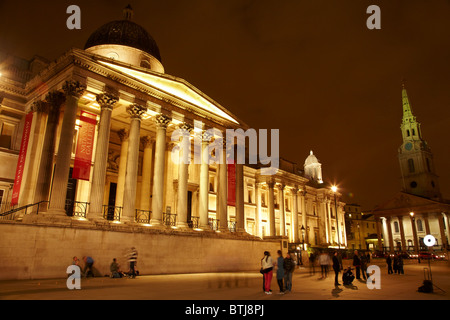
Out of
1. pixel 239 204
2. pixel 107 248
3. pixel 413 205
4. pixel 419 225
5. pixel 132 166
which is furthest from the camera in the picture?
pixel 419 225

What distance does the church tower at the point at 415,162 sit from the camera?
3196 inches

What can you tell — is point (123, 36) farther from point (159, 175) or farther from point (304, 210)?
point (304, 210)

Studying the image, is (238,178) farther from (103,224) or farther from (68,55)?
(68,55)

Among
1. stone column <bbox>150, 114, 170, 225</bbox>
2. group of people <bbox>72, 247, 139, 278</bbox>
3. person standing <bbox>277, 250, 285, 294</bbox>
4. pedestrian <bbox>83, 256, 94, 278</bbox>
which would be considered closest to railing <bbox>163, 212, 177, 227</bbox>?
stone column <bbox>150, 114, 170, 225</bbox>

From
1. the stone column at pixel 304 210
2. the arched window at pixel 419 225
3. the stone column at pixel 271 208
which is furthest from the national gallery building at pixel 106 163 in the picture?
the arched window at pixel 419 225

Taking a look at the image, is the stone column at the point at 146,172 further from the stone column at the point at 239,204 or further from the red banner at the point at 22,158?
the red banner at the point at 22,158

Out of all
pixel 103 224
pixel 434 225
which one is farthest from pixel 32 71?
pixel 434 225

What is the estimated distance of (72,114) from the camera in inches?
693

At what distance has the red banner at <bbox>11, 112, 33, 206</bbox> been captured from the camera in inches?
739

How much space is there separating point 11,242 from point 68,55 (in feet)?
33.9

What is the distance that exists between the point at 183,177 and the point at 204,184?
233cm

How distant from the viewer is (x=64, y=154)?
1681 centimetres

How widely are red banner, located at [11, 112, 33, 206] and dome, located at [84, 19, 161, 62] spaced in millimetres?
10825

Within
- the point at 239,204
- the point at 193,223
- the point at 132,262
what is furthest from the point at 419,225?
the point at 132,262
